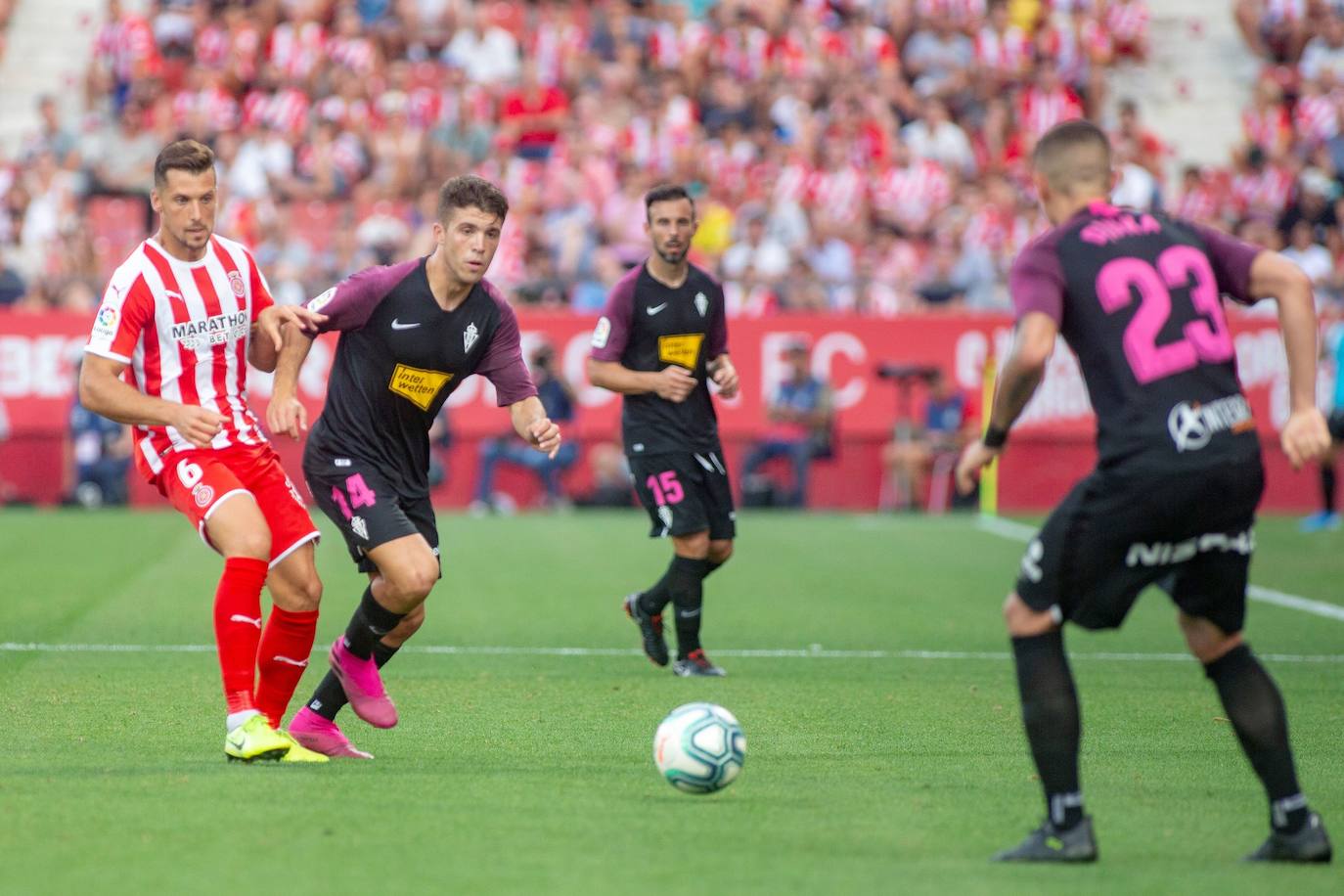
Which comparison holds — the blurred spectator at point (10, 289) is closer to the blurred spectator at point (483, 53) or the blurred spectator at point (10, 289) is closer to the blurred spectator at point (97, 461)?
the blurred spectator at point (97, 461)

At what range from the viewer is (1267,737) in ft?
16.7

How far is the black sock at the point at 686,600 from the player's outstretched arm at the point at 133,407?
3.51 meters

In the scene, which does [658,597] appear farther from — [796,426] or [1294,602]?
[796,426]

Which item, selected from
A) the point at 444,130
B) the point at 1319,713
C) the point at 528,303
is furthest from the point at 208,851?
the point at 444,130

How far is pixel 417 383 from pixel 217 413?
0.89 meters

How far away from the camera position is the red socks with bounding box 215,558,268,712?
643cm

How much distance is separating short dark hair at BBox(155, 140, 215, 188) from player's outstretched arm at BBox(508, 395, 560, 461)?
4.87 ft

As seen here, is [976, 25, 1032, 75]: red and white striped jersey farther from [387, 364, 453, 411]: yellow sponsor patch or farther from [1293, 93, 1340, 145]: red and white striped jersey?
[387, 364, 453, 411]: yellow sponsor patch

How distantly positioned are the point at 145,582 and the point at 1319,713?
27.2ft

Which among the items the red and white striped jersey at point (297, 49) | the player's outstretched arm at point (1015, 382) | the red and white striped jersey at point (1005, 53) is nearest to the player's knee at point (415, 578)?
the player's outstretched arm at point (1015, 382)

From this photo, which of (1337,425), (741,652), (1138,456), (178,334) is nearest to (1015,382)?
(1138,456)

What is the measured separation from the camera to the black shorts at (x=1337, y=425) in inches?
684

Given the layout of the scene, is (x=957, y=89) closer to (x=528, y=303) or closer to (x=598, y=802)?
(x=528, y=303)

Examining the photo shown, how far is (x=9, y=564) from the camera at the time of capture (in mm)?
13930
